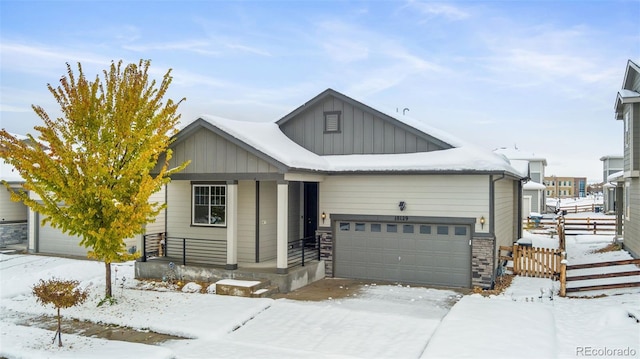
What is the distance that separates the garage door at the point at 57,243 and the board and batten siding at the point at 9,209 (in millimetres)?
3622

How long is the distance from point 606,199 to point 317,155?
40.6m

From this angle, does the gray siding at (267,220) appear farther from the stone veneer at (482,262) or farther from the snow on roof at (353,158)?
the stone veneer at (482,262)

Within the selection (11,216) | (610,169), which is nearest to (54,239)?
(11,216)

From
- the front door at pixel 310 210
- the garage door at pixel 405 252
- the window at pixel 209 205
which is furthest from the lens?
the front door at pixel 310 210

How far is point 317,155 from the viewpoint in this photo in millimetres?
16234

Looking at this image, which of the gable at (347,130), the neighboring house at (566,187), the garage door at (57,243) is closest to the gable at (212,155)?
the gable at (347,130)

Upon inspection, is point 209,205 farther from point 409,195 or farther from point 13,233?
point 13,233

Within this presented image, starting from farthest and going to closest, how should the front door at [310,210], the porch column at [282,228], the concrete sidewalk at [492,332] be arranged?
the front door at [310,210], the porch column at [282,228], the concrete sidewalk at [492,332]

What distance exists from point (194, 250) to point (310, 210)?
4308 mm

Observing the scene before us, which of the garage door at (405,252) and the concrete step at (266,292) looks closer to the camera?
the concrete step at (266,292)

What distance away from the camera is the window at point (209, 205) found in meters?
15.7

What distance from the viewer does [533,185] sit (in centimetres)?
4159

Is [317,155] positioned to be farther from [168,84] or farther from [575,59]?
[575,59]

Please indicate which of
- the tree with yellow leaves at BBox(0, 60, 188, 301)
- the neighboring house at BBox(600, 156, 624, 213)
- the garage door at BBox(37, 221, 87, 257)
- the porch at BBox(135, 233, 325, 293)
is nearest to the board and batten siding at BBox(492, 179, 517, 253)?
the porch at BBox(135, 233, 325, 293)
